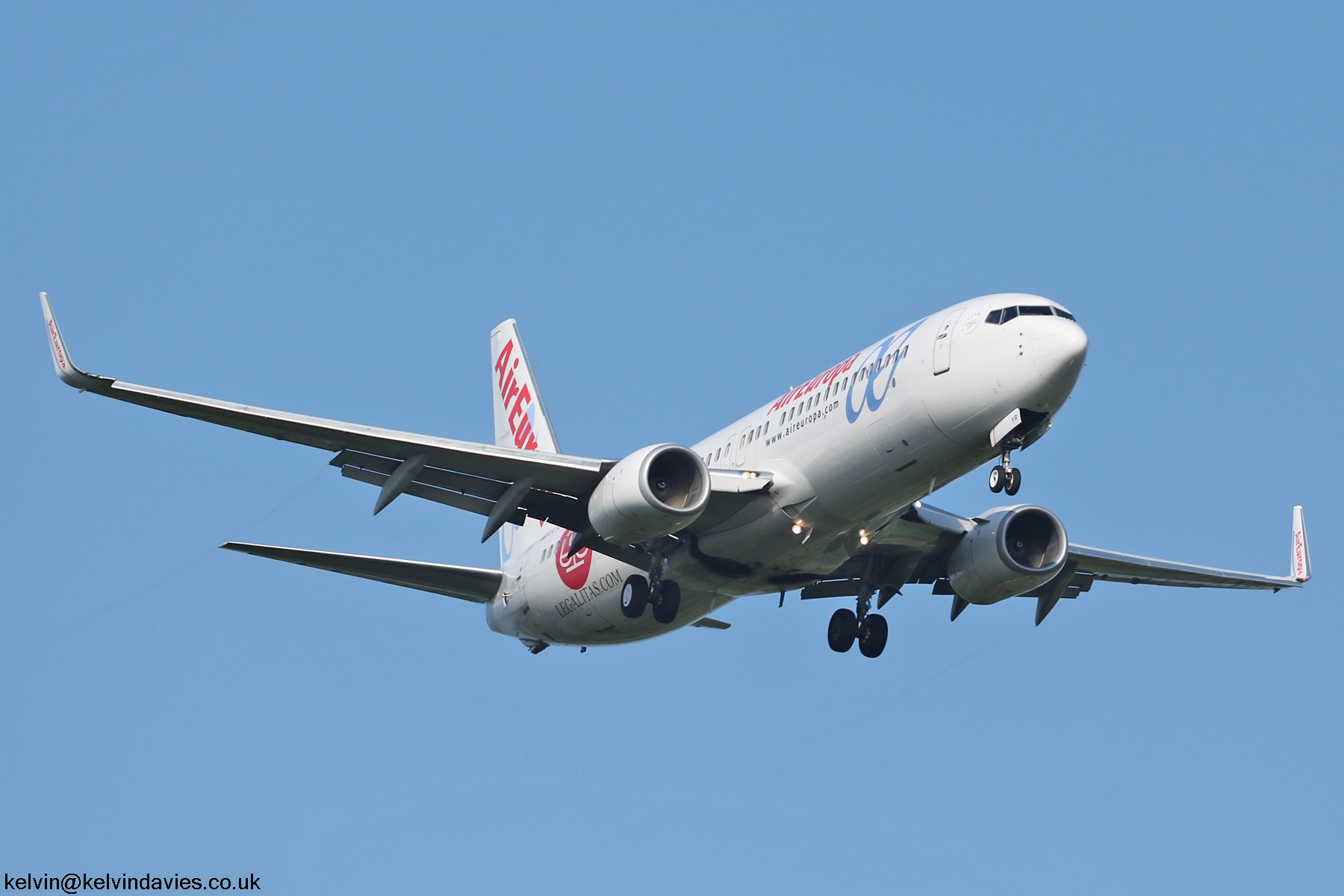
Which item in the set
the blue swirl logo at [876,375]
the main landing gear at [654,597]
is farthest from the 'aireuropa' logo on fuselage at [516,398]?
the blue swirl logo at [876,375]

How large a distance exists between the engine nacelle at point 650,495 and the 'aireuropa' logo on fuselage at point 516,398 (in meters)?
13.5

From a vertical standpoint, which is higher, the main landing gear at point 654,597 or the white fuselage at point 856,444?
the white fuselage at point 856,444

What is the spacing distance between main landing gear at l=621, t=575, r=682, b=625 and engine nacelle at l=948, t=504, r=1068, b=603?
20.8 feet

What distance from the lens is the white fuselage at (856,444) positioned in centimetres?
2752

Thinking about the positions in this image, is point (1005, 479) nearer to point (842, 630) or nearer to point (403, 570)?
point (842, 630)

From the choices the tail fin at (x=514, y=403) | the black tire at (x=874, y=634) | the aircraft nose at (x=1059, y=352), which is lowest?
the black tire at (x=874, y=634)

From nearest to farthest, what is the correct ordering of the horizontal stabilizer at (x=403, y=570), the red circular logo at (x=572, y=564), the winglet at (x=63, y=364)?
the winglet at (x=63, y=364), the horizontal stabilizer at (x=403, y=570), the red circular logo at (x=572, y=564)

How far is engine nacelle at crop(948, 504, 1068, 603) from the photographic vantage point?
33531 mm

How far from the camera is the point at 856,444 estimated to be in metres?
28.9

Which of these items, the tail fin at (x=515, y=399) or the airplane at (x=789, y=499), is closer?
the airplane at (x=789, y=499)

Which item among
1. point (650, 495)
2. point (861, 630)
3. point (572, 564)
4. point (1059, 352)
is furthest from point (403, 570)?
point (1059, 352)

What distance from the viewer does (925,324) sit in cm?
2916

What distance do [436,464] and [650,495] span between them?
446cm

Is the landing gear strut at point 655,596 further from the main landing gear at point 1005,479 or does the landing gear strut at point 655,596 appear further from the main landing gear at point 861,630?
the main landing gear at point 1005,479
